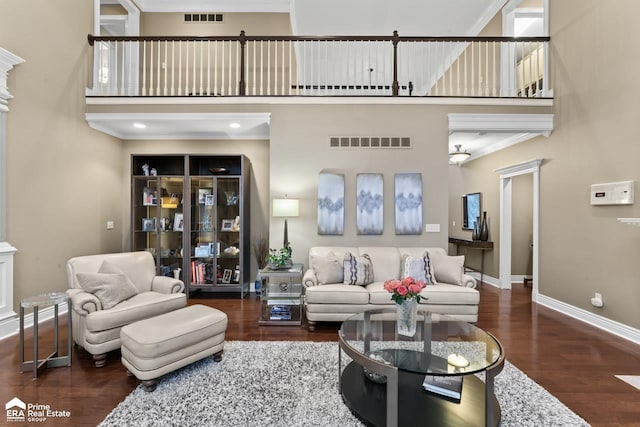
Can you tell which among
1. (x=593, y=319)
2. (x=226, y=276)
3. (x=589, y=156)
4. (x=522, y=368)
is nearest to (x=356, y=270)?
(x=522, y=368)

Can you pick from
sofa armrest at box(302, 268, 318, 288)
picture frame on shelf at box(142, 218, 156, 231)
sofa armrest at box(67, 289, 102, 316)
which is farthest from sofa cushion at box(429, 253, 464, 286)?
picture frame on shelf at box(142, 218, 156, 231)

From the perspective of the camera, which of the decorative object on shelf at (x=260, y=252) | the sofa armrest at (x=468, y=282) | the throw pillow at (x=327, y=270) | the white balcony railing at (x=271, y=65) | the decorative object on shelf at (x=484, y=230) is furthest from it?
the decorative object on shelf at (x=484, y=230)

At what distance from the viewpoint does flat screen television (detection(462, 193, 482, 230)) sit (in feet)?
20.5

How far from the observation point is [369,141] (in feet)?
14.5

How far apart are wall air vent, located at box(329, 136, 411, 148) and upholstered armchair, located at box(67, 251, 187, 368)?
2.86 metres

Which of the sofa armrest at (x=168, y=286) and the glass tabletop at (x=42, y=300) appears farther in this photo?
the sofa armrest at (x=168, y=286)

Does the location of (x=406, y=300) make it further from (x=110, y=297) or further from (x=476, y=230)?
(x=476, y=230)

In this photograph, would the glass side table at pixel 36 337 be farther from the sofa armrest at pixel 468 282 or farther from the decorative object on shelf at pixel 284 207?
the sofa armrest at pixel 468 282

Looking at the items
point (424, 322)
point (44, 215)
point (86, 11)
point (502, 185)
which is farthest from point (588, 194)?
point (86, 11)

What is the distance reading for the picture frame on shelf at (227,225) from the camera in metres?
4.85

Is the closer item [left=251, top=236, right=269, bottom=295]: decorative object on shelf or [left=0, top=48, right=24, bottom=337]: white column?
[left=0, top=48, right=24, bottom=337]: white column

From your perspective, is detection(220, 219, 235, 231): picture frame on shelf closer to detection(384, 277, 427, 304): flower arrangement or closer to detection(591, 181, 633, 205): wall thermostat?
detection(384, 277, 427, 304): flower arrangement

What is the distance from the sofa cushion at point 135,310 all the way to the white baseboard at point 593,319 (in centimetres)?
488

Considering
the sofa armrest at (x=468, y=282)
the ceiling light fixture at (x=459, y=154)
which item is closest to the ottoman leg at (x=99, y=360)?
the sofa armrest at (x=468, y=282)
